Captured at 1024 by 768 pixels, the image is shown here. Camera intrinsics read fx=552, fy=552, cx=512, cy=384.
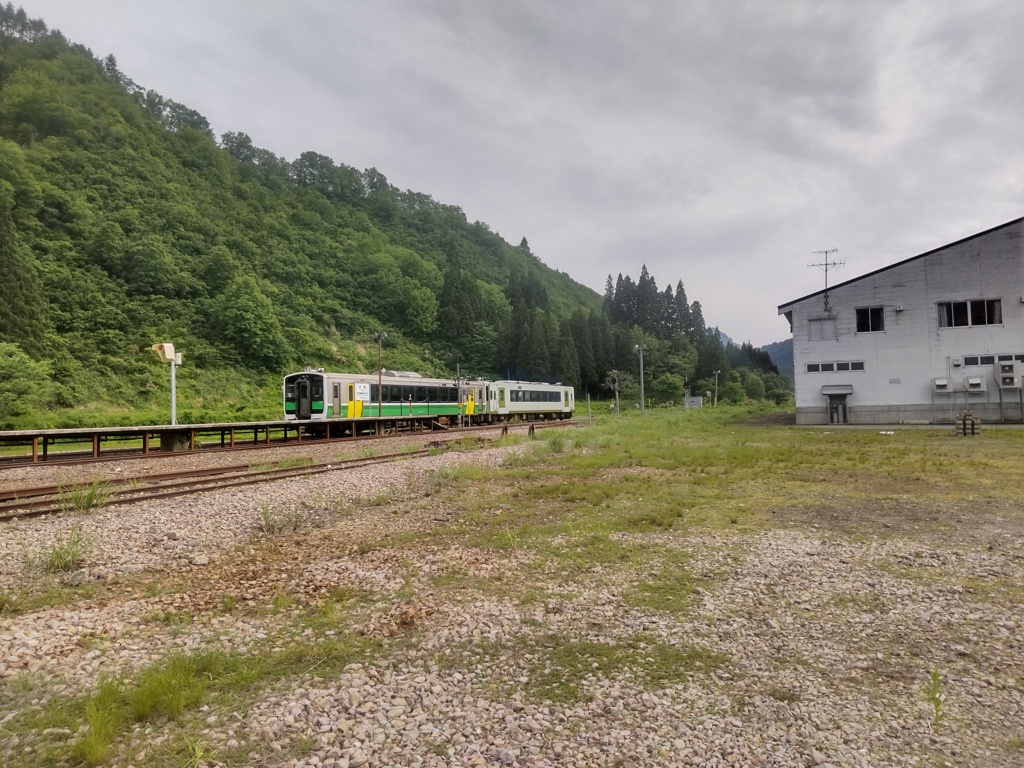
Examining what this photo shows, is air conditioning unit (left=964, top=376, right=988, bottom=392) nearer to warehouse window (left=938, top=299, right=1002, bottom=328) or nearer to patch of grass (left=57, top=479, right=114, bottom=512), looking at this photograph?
warehouse window (left=938, top=299, right=1002, bottom=328)

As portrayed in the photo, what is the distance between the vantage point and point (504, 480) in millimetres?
12703

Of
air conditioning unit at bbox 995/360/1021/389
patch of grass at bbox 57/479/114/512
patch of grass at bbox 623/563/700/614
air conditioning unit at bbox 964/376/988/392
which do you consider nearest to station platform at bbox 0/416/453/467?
patch of grass at bbox 57/479/114/512

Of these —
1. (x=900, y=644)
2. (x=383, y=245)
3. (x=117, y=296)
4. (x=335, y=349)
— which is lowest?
(x=900, y=644)

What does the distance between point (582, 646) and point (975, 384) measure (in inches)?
1340

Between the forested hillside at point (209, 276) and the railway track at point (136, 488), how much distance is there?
19038 millimetres

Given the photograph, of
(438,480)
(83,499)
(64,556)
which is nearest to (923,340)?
(438,480)

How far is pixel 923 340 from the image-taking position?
29797mm

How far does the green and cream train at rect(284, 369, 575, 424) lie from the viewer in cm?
2558

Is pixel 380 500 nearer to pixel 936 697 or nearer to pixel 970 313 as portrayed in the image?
pixel 936 697

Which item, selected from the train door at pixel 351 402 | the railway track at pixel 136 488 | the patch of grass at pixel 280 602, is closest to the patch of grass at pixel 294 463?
the railway track at pixel 136 488

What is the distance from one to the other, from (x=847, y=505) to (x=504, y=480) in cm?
676

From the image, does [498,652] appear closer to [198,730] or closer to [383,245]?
[198,730]

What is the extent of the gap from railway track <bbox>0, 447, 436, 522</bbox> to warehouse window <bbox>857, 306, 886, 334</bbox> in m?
29.0

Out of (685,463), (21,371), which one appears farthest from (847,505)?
(21,371)
